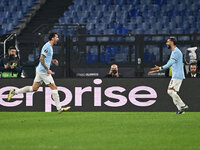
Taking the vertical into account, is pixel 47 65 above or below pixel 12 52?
below

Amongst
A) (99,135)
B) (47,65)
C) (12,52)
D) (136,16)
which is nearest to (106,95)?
(47,65)

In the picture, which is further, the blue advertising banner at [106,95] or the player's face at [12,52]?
the player's face at [12,52]

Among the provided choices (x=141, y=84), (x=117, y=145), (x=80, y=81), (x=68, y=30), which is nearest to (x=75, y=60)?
(x=80, y=81)

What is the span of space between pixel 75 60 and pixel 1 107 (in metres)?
2.81

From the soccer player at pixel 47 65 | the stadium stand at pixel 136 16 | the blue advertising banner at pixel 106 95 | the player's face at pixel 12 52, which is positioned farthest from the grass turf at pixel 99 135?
the stadium stand at pixel 136 16

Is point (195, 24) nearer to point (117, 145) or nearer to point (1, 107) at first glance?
point (1, 107)

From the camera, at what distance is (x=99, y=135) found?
1021cm

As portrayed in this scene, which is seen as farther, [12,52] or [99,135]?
[12,52]

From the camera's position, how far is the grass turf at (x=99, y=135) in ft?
28.4

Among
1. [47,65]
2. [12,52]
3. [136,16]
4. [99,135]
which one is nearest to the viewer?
[99,135]

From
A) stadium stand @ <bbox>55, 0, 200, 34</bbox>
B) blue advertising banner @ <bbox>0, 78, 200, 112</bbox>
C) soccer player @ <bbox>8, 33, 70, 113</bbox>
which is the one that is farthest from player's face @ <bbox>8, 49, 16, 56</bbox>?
stadium stand @ <bbox>55, 0, 200, 34</bbox>

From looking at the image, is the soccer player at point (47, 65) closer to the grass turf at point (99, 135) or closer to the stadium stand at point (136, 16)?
the grass turf at point (99, 135)

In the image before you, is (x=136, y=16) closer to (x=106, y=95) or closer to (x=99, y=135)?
(x=106, y=95)

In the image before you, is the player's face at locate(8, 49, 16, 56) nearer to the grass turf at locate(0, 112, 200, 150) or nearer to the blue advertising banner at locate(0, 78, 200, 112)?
the blue advertising banner at locate(0, 78, 200, 112)
